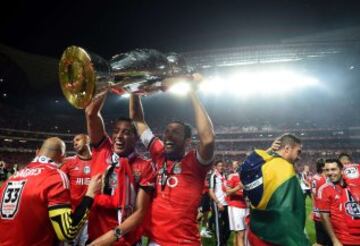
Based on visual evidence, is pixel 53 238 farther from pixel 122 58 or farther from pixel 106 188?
pixel 122 58

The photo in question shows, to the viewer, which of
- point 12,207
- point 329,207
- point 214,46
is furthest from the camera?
point 214,46

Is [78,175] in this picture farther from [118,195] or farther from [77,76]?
[77,76]

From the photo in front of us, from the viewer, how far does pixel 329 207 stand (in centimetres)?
497

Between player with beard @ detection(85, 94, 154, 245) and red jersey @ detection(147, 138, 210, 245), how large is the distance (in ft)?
0.56

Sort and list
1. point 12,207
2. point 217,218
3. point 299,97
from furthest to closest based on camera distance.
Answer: point 299,97 < point 217,218 < point 12,207

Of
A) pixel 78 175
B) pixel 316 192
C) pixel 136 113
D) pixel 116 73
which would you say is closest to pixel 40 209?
pixel 116 73

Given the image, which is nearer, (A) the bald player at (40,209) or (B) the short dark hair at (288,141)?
(A) the bald player at (40,209)

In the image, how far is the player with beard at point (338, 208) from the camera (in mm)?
4703

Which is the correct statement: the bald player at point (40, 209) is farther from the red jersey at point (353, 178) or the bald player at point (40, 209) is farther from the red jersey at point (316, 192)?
the red jersey at point (316, 192)

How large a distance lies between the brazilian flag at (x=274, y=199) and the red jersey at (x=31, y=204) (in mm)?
1625

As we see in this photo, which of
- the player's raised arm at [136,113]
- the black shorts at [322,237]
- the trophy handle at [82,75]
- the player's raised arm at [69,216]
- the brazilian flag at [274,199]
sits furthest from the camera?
the black shorts at [322,237]

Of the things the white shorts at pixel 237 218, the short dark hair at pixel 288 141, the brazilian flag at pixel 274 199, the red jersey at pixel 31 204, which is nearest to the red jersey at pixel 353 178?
the short dark hair at pixel 288 141

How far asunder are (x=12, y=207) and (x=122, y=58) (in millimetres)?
1454

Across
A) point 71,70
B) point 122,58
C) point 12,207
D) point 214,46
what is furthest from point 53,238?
point 214,46
